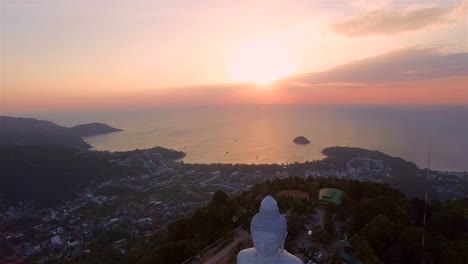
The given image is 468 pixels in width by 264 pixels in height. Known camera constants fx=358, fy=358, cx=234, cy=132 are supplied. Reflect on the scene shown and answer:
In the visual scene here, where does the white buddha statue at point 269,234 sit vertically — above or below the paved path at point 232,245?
above

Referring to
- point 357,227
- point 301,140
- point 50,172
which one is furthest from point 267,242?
point 301,140

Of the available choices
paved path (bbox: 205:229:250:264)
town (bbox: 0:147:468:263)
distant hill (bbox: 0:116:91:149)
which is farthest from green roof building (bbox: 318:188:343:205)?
distant hill (bbox: 0:116:91:149)

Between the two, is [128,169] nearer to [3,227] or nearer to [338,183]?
[3,227]

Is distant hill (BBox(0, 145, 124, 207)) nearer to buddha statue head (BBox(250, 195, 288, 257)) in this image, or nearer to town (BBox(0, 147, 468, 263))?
town (BBox(0, 147, 468, 263))

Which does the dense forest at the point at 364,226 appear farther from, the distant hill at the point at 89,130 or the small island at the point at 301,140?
the distant hill at the point at 89,130

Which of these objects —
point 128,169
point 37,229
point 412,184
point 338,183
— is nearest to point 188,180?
point 128,169

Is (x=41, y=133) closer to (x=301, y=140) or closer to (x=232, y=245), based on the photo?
(x=301, y=140)

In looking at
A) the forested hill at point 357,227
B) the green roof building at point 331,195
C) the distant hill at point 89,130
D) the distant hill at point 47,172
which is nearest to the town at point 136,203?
the distant hill at point 47,172
